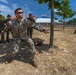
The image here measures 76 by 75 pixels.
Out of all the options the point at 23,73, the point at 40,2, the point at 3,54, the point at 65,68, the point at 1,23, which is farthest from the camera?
the point at 1,23

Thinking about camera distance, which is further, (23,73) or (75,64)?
(75,64)

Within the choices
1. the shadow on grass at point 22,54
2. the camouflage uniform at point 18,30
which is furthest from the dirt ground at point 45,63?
the camouflage uniform at point 18,30

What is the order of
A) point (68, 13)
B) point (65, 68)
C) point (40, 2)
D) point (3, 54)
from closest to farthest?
point (65, 68) < point (3, 54) < point (40, 2) < point (68, 13)

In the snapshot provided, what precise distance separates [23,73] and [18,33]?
1.46 m

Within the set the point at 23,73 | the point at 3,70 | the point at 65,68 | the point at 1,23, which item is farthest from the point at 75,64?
the point at 1,23

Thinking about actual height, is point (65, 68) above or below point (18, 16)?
below

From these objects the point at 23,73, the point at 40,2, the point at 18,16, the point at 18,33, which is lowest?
the point at 23,73

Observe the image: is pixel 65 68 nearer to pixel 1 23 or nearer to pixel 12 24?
pixel 12 24

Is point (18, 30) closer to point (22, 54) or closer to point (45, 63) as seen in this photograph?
point (22, 54)

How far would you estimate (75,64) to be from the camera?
8.66 m

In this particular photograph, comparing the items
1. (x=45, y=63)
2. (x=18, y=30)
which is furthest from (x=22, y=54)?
(x=18, y=30)

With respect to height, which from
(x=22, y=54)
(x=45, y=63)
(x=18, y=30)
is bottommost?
(x=45, y=63)

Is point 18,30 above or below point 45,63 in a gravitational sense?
above

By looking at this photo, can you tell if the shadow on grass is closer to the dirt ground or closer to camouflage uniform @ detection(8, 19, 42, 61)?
the dirt ground
